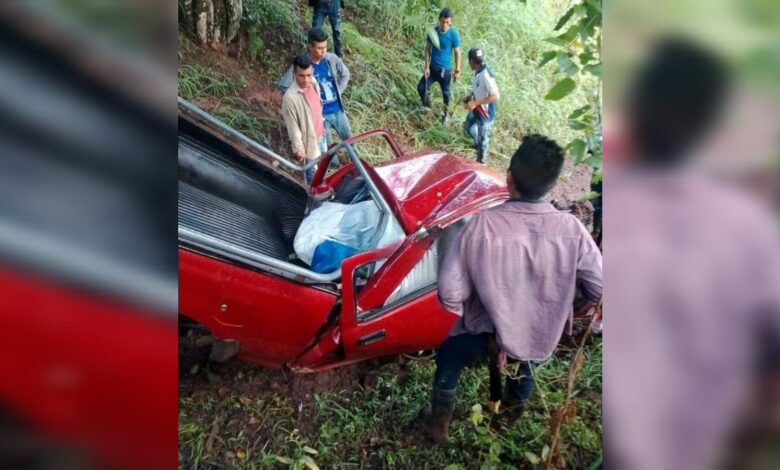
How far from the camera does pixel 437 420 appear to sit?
1.47 m

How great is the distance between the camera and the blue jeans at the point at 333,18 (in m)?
1.41

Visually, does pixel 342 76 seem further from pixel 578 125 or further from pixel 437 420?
pixel 437 420

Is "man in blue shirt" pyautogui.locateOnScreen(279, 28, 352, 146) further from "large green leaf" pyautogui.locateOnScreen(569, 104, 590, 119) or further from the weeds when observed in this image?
"large green leaf" pyautogui.locateOnScreen(569, 104, 590, 119)

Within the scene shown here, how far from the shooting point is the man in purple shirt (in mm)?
1295

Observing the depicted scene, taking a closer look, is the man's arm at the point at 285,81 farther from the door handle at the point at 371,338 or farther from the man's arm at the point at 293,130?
the door handle at the point at 371,338

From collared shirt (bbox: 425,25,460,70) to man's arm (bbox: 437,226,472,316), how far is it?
41 cm

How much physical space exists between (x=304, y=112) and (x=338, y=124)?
10 cm

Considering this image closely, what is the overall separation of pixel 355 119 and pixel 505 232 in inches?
19.9

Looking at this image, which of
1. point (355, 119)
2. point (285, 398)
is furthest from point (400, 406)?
point (355, 119)

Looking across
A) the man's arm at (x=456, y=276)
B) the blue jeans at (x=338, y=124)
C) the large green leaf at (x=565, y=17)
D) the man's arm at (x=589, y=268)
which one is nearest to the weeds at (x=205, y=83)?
the blue jeans at (x=338, y=124)

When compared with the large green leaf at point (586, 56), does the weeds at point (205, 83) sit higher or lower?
lower

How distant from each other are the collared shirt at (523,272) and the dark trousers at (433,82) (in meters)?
0.33

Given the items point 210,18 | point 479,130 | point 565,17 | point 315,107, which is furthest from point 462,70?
point 210,18

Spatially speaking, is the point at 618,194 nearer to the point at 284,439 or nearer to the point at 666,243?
the point at 666,243
